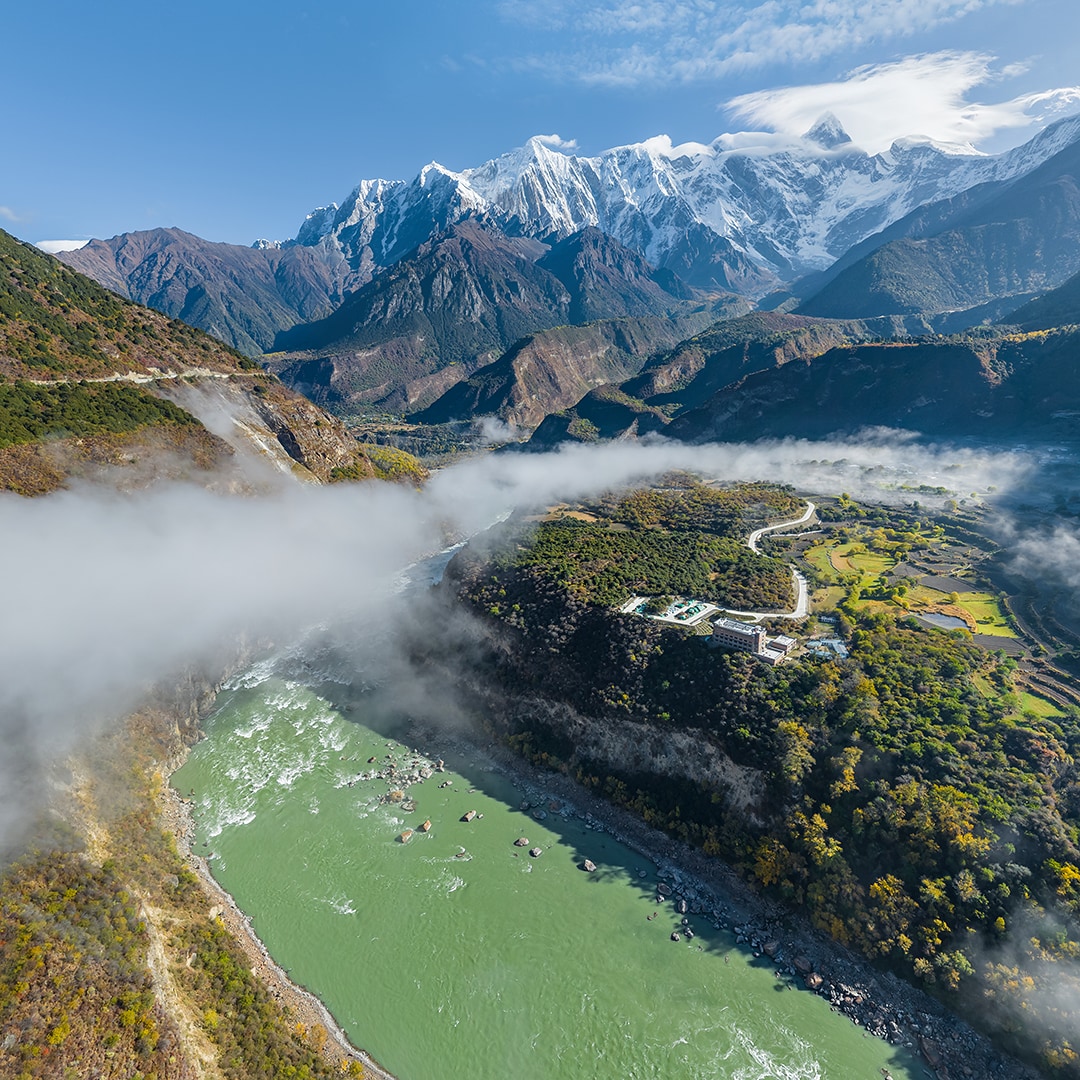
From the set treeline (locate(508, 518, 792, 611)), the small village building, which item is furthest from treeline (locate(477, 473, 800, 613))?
the small village building

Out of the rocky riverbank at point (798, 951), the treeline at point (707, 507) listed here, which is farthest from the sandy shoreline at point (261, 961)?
the treeline at point (707, 507)

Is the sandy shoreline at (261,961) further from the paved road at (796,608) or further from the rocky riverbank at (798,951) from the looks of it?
the paved road at (796,608)

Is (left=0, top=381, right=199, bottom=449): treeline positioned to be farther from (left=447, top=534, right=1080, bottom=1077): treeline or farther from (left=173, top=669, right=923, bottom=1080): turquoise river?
(left=447, top=534, right=1080, bottom=1077): treeline

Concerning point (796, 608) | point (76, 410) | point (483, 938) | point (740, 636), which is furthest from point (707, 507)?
point (76, 410)

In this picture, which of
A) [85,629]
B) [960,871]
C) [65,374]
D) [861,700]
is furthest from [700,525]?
[65,374]

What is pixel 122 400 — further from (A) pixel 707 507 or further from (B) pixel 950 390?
(B) pixel 950 390

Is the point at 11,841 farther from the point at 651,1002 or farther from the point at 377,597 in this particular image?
the point at 377,597
